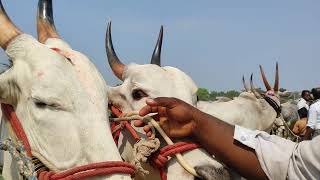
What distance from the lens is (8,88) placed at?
109 inches

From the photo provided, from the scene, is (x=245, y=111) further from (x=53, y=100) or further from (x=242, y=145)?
(x=53, y=100)

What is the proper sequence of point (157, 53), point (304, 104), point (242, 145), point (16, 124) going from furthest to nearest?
point (304, 104) → point (157, 53) → point (242, 145) → point (16, 124)

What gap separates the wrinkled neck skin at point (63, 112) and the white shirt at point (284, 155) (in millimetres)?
1052

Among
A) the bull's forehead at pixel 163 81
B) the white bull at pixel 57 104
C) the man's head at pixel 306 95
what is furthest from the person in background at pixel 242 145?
the man's head at pixel 306 95

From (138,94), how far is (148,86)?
0.43ft

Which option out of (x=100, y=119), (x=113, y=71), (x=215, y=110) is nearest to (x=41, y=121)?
(x=100, y=119)

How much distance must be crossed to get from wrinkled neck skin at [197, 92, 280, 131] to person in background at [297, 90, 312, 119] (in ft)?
13.8

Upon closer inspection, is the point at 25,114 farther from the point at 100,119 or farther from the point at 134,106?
the point at 134,106

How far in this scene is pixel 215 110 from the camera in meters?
5.90

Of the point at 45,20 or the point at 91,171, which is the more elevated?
the point at 45,20

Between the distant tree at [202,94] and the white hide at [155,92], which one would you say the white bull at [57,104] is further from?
the distant tree at [202,94]

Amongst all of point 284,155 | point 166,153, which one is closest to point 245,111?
point 166,153

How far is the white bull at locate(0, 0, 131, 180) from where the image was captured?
255 centimetres

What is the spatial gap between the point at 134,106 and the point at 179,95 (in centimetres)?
42
